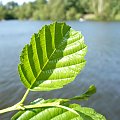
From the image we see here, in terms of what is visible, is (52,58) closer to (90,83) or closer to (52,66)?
(52,66)

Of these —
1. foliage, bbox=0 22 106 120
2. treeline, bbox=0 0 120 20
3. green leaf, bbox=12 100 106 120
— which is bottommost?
treeline, bbox=0 0 120 20

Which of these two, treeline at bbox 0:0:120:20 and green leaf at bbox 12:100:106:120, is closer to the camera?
green leaf at bbox 12:100:106:120

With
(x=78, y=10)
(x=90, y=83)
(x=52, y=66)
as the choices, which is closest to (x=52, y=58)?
(x=52, y=66)

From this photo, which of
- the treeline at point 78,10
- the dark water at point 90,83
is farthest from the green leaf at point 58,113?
the treeline at point 78,10

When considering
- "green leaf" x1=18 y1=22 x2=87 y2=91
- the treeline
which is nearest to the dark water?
"green leaf" x1=18 y1=22 x2=87 y2=91

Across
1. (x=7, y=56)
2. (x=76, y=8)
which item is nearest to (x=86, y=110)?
(x=7, y=56)

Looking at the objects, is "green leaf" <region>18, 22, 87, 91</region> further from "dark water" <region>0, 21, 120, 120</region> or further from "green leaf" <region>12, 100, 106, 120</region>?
"dark water" <region>0, 21, 120, 120</region>

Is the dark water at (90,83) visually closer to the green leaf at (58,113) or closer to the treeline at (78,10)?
the green leaf at (58,113)

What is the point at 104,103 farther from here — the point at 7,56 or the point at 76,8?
the point at 76,8
